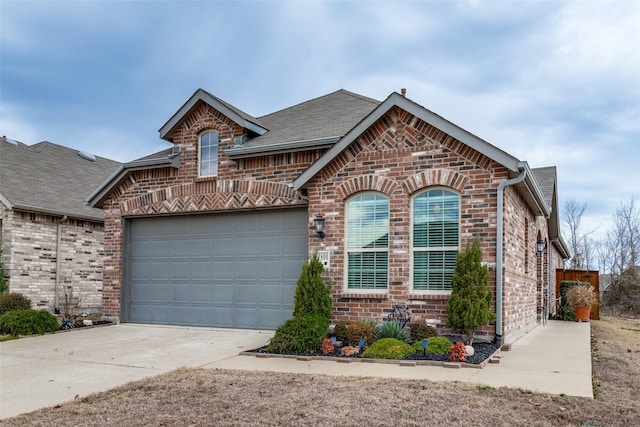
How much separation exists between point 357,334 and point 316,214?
106 inches

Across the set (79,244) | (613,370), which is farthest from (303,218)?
(79,244)

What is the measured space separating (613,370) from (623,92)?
1216 cm

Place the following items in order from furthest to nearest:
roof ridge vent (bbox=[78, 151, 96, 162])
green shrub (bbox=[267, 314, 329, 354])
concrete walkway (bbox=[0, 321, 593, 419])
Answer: roof ridge vent (bbox=[78, 151, 96, 162]) < green shrub (bbox=[267, 314, 329, 354]) < concrete walkway (bbox=[0, 321, 593, 419])

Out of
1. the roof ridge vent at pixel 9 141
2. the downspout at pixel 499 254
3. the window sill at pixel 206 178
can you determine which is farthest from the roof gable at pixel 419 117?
the roof ridge vent at pixel 9 141

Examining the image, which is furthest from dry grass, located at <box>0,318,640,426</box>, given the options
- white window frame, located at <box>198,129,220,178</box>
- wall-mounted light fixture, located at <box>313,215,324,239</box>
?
white window frame, located at <box>198,129,220,178</box>

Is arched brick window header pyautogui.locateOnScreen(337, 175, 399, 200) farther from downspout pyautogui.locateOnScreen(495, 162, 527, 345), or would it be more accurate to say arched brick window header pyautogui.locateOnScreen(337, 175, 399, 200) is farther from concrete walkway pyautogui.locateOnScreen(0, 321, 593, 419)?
concrete walkway pyautogui.locateOnScreen(0, 321, 593, 419)

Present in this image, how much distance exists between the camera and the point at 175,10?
12.0m

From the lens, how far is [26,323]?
39.5ft

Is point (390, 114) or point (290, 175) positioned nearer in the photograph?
point (390, 114)

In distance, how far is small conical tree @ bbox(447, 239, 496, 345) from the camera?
905 centimetres

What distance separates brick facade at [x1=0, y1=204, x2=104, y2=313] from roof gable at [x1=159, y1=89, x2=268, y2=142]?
5.57m

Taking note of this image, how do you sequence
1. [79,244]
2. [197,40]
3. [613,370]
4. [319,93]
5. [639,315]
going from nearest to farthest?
[613,370], [197,40], [319,93], [79,244], [639,315]

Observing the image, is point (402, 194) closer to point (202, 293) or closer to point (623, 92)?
point (202, 293)

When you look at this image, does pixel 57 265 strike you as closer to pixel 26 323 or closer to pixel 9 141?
pixel 26 323
